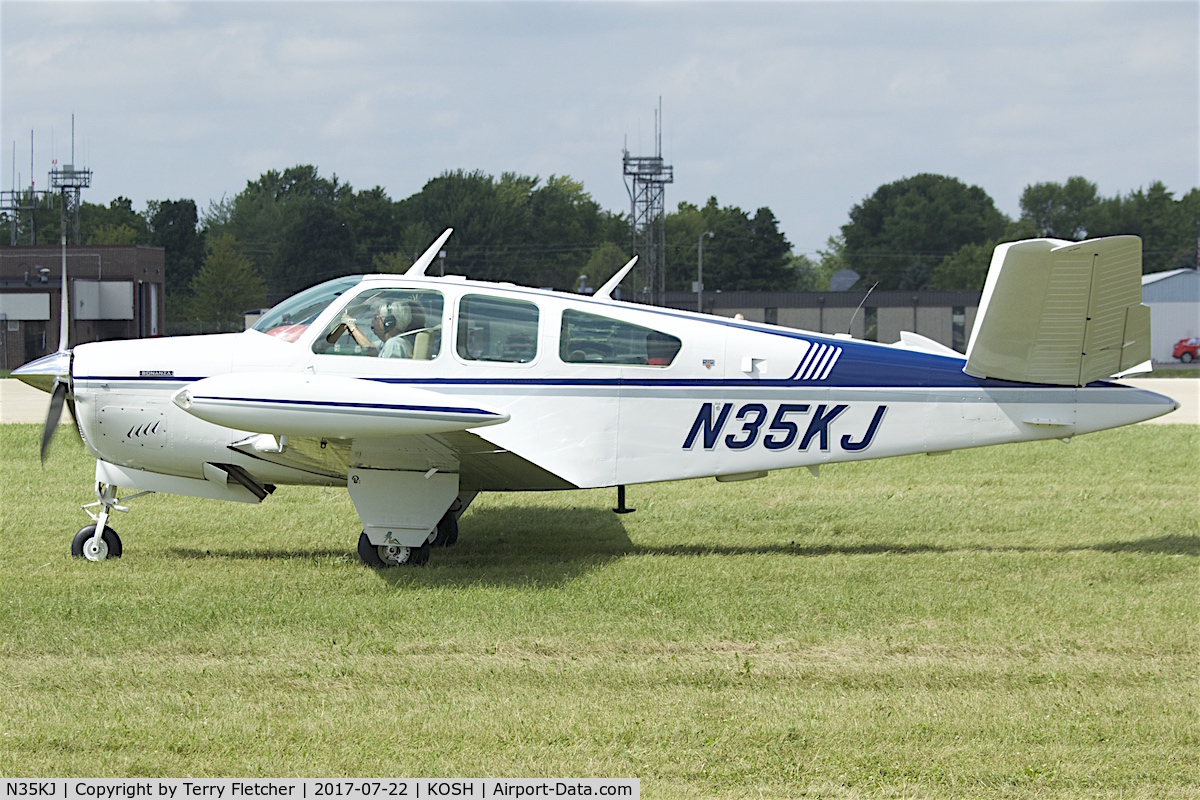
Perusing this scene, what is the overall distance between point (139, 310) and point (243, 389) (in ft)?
167

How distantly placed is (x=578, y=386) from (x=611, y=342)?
16.2 inches

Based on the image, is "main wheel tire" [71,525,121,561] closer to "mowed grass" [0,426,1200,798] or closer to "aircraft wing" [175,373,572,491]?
"mowed grass" [0,426,1200,798]

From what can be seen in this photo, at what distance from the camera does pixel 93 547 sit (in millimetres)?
8477

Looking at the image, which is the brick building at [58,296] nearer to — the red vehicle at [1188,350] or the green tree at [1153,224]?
the red vehicle at [1188,350]

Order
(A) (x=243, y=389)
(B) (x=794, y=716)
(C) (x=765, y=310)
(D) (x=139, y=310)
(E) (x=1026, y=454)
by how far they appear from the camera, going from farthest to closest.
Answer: (C) (x=765, y=310) < (D) (x=139, y=310) < (E) (x=1026, y=454) < (A) (x=243, y=389) < (B) (x=794, y=716)

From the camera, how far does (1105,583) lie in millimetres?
7750

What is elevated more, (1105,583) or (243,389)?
(243,389)

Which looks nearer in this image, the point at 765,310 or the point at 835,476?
the point at 835,476

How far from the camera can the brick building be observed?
5100 cm

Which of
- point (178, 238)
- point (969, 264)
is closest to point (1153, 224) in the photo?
point (969, 264)

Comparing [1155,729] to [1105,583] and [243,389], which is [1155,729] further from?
[243,389]

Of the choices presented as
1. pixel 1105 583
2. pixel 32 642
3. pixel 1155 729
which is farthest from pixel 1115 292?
pixel 32 642

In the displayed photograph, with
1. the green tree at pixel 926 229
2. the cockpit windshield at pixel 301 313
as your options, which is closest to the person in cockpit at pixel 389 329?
the cockpit windshield at pixel 301 313
